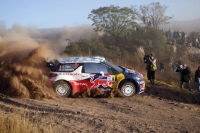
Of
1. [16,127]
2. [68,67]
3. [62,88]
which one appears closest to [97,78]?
[68,67]

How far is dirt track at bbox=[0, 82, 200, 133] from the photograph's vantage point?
6.78m

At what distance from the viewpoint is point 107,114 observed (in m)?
8.04

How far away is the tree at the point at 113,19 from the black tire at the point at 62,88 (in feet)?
72.1

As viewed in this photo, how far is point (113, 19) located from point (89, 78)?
74.8 feet

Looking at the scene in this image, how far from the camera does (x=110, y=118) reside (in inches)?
298

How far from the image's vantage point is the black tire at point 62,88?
10.5 m

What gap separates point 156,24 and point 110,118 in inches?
1280

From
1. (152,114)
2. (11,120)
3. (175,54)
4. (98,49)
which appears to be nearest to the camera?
(11,120)

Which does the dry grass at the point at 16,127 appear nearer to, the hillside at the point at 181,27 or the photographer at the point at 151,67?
the photographer at the point at 151,67

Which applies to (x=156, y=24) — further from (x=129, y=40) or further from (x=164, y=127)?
(x=164, y=127)

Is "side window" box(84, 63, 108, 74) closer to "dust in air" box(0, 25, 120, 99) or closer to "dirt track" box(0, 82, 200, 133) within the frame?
"dust in air" box(0, 25, 120, 99)

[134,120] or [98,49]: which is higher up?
[98,49]

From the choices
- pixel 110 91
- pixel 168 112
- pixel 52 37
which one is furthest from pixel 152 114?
pixel 52 37

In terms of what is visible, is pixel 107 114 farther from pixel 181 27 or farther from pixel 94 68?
pixel 181 27
